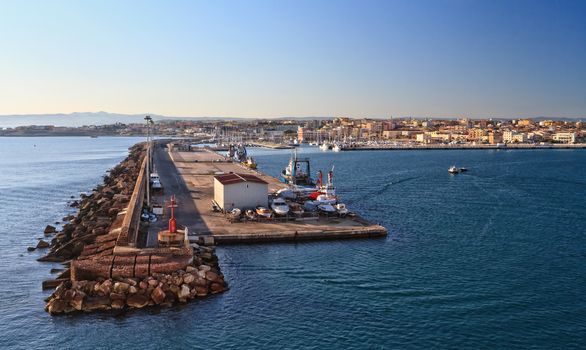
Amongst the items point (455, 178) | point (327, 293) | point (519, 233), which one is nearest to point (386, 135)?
point (455, 178)

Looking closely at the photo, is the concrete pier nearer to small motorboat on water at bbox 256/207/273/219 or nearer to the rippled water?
small motorboat on water at bbox 256/207/273/219

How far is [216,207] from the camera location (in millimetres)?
29141

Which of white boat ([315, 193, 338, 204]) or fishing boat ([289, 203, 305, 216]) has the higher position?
white boat ([315, 193, 338, 204])

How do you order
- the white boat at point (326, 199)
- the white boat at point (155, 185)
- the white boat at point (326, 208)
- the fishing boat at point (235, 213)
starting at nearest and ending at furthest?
the fishing boat at point (235, 213) → the white boat at point (326, 208) → the white boat at point (326, 199) → the white boat at point (155, 185)

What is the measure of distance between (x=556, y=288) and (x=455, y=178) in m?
39.8

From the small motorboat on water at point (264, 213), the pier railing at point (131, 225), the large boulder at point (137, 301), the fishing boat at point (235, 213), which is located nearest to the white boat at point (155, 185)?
the pier railing at point (131, 225)

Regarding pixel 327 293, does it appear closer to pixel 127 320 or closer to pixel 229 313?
pixel 229 313

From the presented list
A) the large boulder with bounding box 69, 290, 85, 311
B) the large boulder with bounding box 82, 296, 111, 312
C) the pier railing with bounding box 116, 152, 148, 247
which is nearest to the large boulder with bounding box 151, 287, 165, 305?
the large boulder with bounding box 82, 296, 111, 312

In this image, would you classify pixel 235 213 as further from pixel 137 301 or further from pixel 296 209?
pixel 137 301

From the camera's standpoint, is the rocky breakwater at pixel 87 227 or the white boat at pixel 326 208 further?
the white boat at pixel 326 208

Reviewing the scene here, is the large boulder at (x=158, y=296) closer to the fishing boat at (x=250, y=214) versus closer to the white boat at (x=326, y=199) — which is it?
the fishing boat at (x=250, y=214)

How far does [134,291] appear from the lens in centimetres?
1706

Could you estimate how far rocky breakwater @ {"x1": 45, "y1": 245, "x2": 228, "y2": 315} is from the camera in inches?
653

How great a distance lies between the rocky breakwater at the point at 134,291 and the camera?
16.6 metres
